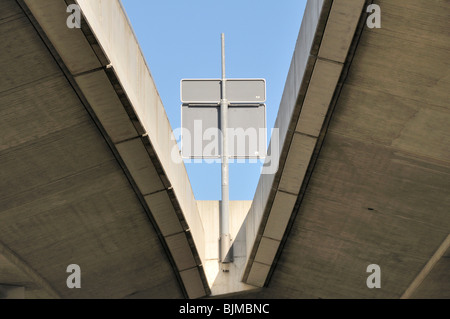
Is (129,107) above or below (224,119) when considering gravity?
below

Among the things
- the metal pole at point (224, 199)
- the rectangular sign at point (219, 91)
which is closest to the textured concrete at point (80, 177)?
the metal pole at point (224, 199)

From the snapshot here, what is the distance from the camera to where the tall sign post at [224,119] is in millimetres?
16375

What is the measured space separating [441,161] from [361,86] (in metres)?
1.93

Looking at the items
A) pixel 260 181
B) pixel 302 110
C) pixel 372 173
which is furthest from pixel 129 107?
pixel 372 173

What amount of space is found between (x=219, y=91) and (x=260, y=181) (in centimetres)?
336

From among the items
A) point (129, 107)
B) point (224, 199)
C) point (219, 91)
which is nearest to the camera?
point (129, 107)

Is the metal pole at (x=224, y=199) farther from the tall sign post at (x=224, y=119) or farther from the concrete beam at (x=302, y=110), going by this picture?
the concrete beam at (x=302, y=110)

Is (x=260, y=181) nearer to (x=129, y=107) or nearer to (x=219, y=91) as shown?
(x=219, y=91)

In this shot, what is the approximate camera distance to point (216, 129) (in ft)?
54.5

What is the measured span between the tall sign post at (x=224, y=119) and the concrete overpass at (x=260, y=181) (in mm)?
930

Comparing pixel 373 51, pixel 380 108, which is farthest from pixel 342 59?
pixel 380 108
